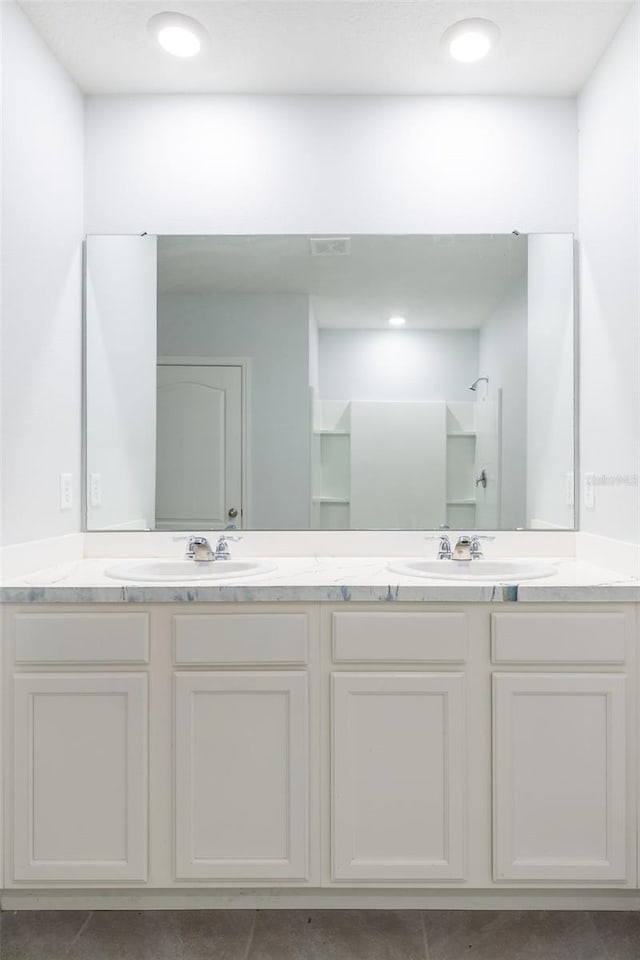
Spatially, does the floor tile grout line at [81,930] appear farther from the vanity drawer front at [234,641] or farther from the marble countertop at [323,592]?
the marble countertop at [323,592]

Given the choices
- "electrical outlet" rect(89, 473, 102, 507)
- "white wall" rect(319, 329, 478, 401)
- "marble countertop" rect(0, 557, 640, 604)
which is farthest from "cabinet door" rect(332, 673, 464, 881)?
"electrical outlet" rect(89, 473, 102, 507)

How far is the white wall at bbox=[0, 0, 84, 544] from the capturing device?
1.77 m

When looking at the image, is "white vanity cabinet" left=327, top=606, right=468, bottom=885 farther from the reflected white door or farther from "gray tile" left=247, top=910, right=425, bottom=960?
the reflected white door

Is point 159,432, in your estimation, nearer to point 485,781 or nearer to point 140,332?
point 140,332

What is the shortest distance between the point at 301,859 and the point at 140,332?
176cm

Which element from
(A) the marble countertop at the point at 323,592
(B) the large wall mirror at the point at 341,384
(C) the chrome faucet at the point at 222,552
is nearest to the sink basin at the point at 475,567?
(B) the large wall mirror at the point at 341,384

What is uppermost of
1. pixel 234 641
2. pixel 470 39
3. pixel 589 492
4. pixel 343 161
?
pixel 470 39

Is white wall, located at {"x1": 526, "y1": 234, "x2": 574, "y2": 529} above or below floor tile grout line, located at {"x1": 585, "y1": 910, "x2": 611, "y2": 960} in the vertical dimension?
above

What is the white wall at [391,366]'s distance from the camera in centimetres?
219

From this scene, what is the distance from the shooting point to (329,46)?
1.96m

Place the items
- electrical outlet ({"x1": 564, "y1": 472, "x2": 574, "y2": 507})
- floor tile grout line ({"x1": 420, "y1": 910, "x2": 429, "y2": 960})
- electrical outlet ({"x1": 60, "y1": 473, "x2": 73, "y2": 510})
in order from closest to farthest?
floor tile grout line ({"x1": 420, "y1": 910, "x2": 429, "y2": 960}) → electrical outlet ({"x1": 60, "y1": 473, "x2": 73, "y2": 510}) → electrical outlet ({"x1": 564, "y1": 472, "x2": 574, "y2": 507})

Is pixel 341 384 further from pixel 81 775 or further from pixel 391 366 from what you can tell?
pixel 81 775

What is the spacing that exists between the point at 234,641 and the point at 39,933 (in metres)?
0.91

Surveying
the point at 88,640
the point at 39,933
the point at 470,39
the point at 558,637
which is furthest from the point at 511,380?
the point at 39,933
